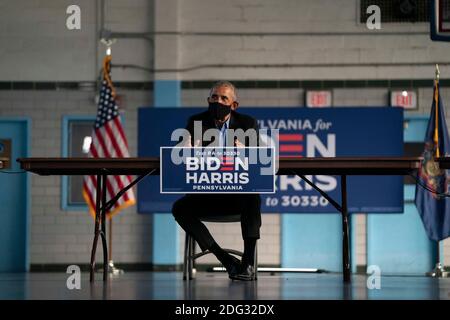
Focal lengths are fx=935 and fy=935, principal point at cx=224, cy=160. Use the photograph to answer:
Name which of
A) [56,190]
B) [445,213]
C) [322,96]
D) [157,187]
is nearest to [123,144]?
[157,187]

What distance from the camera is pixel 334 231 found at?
11.0m

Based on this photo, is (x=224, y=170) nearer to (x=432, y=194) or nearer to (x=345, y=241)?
(x=345, y=241)

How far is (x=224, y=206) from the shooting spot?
5973 mm

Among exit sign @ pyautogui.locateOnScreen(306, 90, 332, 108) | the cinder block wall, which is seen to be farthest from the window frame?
exit sign @ pyautogui.locateOnScreen(306, 90, 332, 108)

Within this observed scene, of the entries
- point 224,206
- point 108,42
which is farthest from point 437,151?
point 224,206

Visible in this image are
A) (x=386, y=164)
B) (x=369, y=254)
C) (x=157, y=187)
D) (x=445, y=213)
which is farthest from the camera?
(x=369, y=254)

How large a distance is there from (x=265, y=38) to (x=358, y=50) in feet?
3.68

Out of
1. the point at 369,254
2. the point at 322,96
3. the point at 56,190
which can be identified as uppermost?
the point at 322,96

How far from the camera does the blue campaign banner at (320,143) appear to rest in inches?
353

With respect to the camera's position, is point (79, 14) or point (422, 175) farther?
point (79, 14)

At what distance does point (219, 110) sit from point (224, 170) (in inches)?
20.2

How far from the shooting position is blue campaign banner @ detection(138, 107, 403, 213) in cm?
898

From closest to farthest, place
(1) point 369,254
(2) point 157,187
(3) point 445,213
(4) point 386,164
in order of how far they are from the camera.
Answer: (4) point 386,164 < (2) point 157,187 < (3) point 445,213 < (1) point 369,254

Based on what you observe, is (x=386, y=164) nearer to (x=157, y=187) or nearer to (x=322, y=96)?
(x=157, y=187)
